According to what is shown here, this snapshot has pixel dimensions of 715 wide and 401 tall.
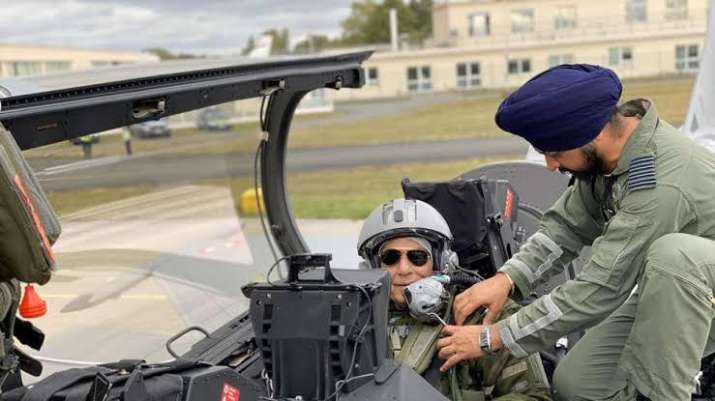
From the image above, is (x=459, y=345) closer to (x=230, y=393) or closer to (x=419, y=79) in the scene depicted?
(x=230, y=393)

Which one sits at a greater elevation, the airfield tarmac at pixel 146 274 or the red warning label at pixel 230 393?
the red warning label at pixel 230 393

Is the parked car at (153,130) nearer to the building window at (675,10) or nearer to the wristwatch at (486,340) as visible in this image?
the wristwatch at (486,340)

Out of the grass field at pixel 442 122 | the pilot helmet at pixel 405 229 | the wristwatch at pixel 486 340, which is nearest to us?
the wristwatch at pixel 486 340

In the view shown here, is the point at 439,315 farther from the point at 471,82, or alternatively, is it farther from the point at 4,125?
the point at 471,82

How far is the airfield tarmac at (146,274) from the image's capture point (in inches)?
134

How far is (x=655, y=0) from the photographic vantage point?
32156mm

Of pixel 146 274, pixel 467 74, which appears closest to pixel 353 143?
pixel 467 74

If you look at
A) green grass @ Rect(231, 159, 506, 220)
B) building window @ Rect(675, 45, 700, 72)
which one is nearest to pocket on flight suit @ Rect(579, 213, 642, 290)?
green grass @ Rect(231, 159, 506, 220)

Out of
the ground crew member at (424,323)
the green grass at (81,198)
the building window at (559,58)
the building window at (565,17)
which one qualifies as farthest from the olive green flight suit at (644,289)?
the building window at (565,17)

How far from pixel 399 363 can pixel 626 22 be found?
111ft

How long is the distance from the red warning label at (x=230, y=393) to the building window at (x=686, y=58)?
31529mm

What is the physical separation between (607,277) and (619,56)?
3131 centimetres

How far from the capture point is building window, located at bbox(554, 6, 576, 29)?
116 feet

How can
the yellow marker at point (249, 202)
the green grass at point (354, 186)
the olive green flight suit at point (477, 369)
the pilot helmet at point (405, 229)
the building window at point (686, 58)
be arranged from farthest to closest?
the building window at point (686, 58), the green grass at point (354, 186), the yellow marker at point (249, 202), the pilot helmet at point (405, 229), the olive green flight suit at point (477, 369)
